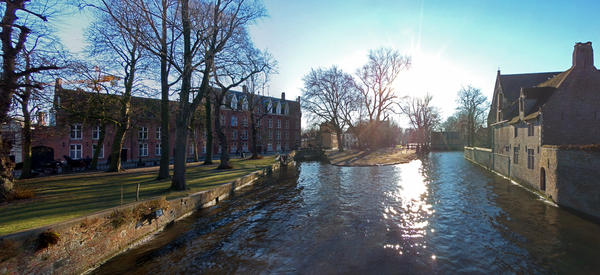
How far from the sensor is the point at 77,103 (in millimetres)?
13859

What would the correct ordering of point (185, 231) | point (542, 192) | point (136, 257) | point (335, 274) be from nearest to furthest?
point (335, 274)
point (136, 257)
point (185, 231)
point (542, 192)

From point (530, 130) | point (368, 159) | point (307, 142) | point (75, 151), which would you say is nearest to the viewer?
point (530, 130)

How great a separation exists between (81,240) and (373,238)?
309 inches

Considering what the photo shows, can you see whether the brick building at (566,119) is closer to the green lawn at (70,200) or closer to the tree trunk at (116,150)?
the green lawn at (70,200)

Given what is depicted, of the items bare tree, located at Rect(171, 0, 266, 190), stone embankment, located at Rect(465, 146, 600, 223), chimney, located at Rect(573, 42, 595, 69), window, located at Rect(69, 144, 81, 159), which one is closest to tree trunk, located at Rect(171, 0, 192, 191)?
bare tree, located at Rect(171, 0, 266, 190)

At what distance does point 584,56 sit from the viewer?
1426cm

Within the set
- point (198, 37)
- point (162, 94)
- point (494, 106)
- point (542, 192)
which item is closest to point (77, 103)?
point (162, 94)

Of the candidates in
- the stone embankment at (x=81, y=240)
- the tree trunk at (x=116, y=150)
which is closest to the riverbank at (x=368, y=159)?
the tree trunk at (x=116, y=150)

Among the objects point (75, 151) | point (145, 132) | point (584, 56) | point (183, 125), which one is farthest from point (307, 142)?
Answer: point (183, 125)

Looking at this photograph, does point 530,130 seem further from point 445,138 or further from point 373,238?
point 445,138

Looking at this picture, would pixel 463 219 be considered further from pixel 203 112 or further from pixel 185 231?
pixel 203 112

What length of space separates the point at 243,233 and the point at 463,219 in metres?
8.61

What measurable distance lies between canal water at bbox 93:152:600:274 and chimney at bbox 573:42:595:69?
810 cm

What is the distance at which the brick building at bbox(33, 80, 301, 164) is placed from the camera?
47.7 feet
